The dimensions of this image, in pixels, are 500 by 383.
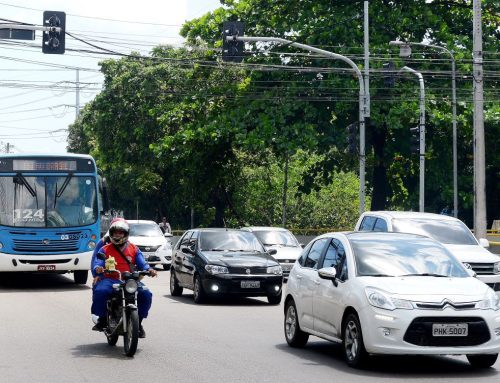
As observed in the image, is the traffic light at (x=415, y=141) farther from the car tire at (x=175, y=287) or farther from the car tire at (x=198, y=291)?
the car tire at (x=198, y=291)

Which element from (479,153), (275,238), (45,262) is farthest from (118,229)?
(479,153)

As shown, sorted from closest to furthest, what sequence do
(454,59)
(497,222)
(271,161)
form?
(454,59) → (497,222) → (271,161)

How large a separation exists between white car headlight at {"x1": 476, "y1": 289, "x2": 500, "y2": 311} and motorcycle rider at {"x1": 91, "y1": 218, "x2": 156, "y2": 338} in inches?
158

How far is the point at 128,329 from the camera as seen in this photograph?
13.8m

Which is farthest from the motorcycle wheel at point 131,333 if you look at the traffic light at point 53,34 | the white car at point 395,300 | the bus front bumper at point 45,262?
the traffic light at point 53,34

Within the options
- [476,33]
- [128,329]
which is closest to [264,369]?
[128,329]

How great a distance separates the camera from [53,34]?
26.5m

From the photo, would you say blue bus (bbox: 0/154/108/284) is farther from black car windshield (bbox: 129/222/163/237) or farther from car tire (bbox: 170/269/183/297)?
black car windshield (bbox: 129/222/163/237)

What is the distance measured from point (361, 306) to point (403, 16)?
104 ft

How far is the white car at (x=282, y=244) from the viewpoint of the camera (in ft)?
98.0

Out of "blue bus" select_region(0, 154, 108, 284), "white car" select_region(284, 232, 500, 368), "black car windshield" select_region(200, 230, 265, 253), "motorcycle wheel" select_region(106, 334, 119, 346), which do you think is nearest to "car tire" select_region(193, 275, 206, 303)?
"black car windshield" select_region(200, 230, 265, 253)

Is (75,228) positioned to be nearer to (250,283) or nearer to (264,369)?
(250,283)

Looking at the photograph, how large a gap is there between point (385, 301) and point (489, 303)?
110 centimetres

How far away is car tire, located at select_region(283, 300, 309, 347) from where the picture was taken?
14649 mm
